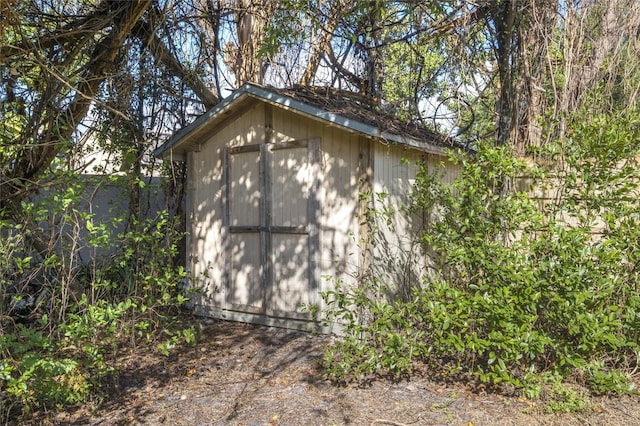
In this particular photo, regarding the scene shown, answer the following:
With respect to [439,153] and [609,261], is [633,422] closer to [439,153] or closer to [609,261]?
[609,261]

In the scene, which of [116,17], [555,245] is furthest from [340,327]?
[116,17]

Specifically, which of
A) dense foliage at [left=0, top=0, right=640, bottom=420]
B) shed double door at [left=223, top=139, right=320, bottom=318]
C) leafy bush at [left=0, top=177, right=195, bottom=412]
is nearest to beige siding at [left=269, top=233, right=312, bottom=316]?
shed double door at [left=223, top=139, right=320, bottom=318]

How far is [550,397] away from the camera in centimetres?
405

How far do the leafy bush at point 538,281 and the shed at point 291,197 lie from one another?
928 mm

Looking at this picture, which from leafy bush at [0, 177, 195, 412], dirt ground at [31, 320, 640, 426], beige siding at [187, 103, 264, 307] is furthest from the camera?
beige siding at [187, 103, 264, 307]

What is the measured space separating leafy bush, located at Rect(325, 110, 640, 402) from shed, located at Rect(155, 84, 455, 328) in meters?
0.93

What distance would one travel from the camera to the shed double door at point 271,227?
6.07 metres

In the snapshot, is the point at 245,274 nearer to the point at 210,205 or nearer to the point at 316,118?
the point at 210,205

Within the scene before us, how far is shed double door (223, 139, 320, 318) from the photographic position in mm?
6066

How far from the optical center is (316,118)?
5691mm

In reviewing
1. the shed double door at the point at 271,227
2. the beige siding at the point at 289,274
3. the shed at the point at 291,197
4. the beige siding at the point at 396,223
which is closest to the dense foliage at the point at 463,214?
the beige siding at the point at 396,223

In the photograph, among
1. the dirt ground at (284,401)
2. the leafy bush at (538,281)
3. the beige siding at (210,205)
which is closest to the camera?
the dirt ground at (284,401)

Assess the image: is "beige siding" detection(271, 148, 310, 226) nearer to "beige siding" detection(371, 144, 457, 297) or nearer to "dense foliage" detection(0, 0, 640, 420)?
"beige siding" detection(371, 144, 457, 297)

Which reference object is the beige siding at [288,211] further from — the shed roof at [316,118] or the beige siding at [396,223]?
the shed roof at [316,118]
